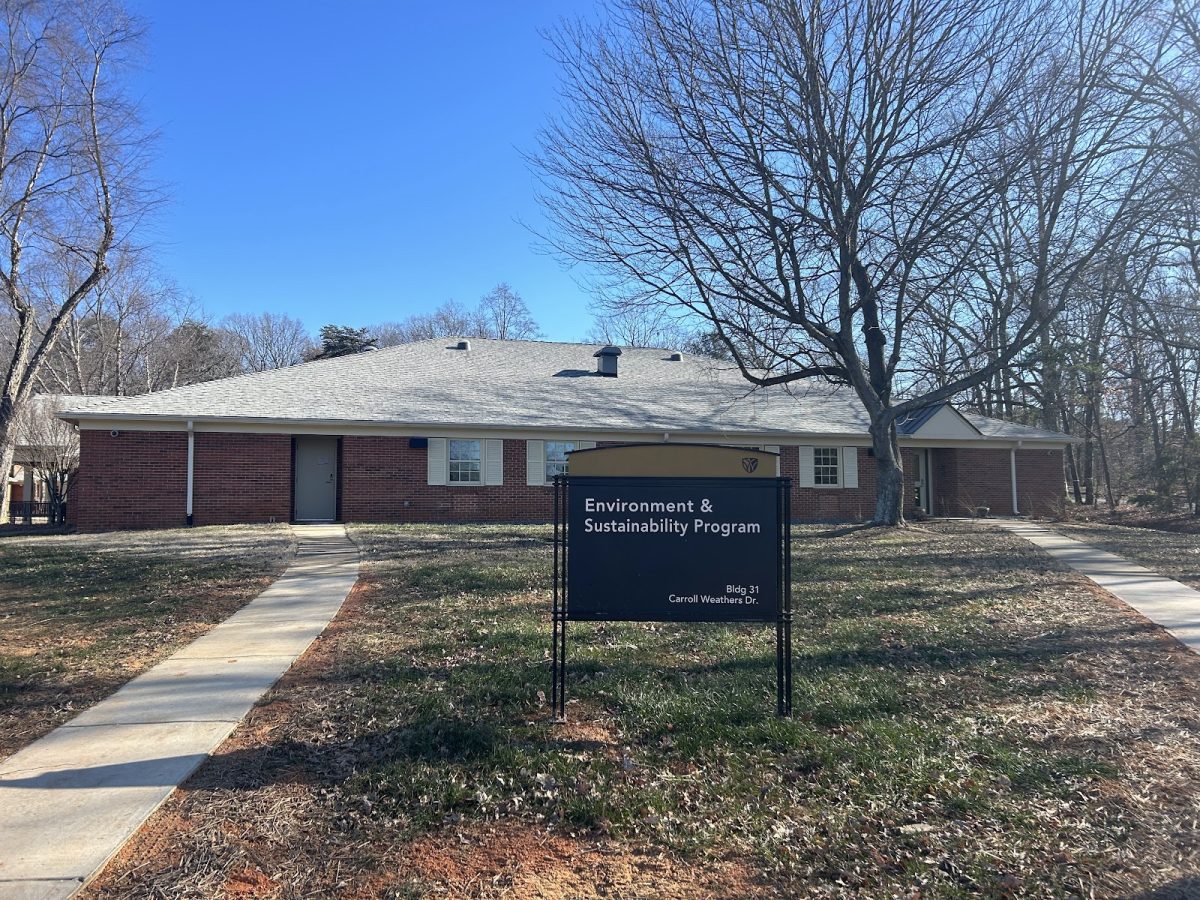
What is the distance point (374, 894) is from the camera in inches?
121

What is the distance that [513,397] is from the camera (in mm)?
21766

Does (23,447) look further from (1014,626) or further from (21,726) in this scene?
(1014,626)

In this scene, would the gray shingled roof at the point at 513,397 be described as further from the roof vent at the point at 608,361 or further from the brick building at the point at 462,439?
the roof vent at the point at 608,361

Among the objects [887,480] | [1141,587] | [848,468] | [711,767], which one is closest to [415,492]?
[887,480]

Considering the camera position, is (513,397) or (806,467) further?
(806,467)

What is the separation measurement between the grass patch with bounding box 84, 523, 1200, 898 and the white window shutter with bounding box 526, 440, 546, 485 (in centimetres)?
1274

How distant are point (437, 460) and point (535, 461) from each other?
97.6 inches

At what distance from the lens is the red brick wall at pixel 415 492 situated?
19156 millimetres

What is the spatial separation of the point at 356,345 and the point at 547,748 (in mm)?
43402

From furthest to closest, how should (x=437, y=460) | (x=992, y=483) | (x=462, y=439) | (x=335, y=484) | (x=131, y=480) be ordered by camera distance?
1. (x=992, y=483)
2. (x=462, y=439)
3. (x=437, y=460)
4. (x=335, y=484)
5. (x=131, y=480)

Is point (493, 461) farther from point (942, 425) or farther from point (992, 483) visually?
point (992, 483)

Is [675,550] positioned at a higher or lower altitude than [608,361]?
lower

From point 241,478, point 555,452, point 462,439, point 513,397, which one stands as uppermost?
point 513,397

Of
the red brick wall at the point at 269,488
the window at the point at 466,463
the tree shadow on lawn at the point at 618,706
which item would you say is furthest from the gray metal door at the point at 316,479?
the tree shadow on lawn at the point at 618,706
